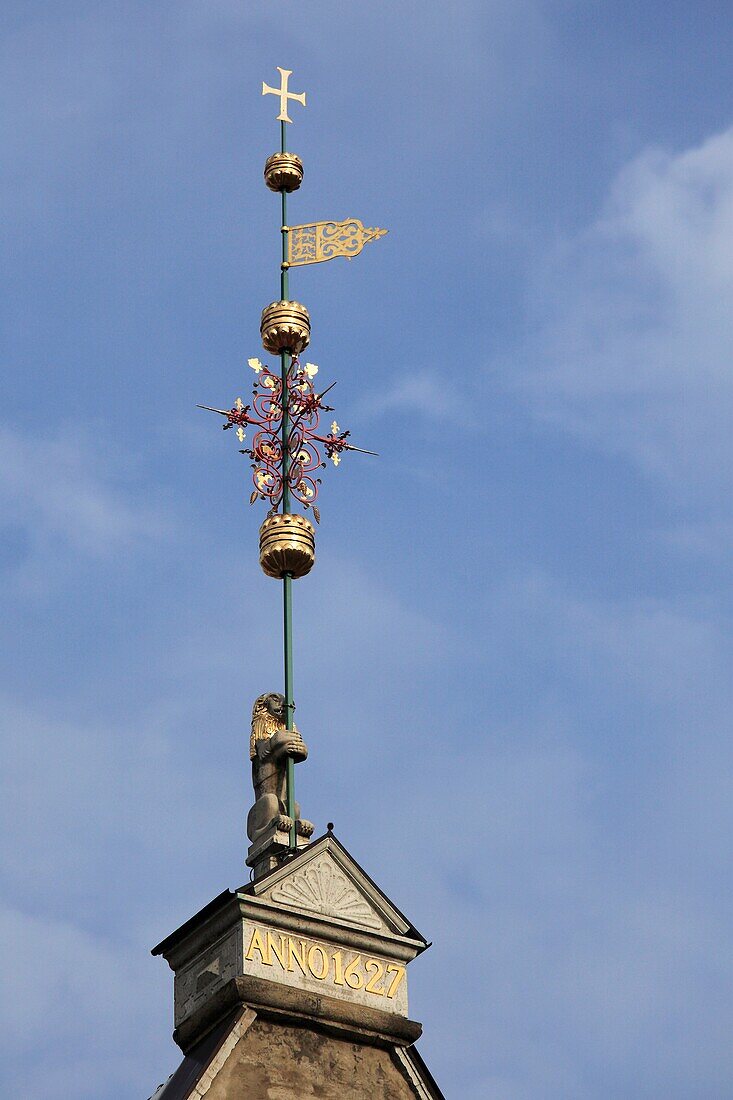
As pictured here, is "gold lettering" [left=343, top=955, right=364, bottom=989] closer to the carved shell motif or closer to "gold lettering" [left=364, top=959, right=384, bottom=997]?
"gold lettering" [left=364, top=959, right=384, bottom=997]

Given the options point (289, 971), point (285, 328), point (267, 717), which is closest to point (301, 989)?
point (289, 971)

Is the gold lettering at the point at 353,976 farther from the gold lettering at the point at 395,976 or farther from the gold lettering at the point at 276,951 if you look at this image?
the gold lettering at the point at 276,951

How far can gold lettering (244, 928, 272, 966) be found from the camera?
111ft

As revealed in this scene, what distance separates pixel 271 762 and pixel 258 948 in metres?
3.96

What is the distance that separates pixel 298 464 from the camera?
40.6 m

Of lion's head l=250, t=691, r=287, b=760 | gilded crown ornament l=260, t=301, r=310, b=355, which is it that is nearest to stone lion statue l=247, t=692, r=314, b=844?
lion's head l=250, t=691, r=287, b=760

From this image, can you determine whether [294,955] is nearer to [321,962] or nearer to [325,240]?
[321,962]

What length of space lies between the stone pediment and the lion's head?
2.83 meters

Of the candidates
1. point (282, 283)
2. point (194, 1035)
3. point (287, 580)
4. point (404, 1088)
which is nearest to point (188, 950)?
point (194, 1035)

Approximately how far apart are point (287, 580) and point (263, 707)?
2.22 m

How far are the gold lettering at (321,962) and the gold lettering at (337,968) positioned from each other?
139mm

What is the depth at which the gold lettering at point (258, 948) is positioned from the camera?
34.0m

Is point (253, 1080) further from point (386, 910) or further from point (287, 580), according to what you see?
point (287, 580)

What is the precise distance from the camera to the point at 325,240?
42.4 metres
